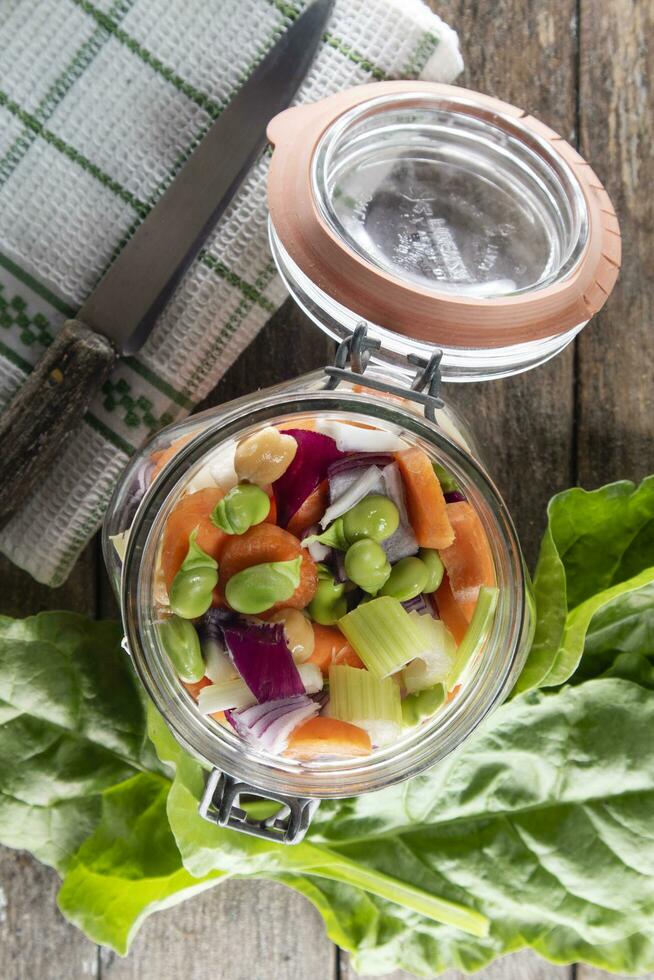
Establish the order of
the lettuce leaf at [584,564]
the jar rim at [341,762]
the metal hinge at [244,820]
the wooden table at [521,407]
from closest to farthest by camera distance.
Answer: the jar rim at [341,762] < the metal hinge at [244,820] < the lettuce leaf at [584,564] < the wooden table at [521,407]

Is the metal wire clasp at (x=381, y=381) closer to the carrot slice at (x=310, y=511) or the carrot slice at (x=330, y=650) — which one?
the carrot slice at (x=310, y=511)

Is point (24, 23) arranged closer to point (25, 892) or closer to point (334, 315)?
point (334, 315)

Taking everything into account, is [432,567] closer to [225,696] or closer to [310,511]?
[310,511]

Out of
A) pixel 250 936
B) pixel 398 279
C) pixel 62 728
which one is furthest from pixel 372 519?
pixel 250 936

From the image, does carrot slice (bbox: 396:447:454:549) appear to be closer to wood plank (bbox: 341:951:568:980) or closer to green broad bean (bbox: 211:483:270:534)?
green broad bean (bbox: 211:483:270:534)

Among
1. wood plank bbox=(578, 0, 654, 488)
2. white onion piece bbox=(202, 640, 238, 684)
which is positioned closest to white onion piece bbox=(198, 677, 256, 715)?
white onion piece bbox=(202, 640, 238, 684)

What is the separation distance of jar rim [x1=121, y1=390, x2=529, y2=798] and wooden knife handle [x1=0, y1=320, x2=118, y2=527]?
29 centimetres

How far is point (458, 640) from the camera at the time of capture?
0.94 meters

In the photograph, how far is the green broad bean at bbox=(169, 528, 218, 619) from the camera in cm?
87

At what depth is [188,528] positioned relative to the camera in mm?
901

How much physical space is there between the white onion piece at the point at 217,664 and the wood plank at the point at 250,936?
0.52 meters

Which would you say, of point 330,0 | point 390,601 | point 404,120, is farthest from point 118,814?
point 330,0

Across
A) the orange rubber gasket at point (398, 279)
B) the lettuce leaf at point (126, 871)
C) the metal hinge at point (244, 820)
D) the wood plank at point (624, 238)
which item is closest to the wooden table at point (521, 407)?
the wood plank at point (624, 238)

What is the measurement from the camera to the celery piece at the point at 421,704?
921mm
